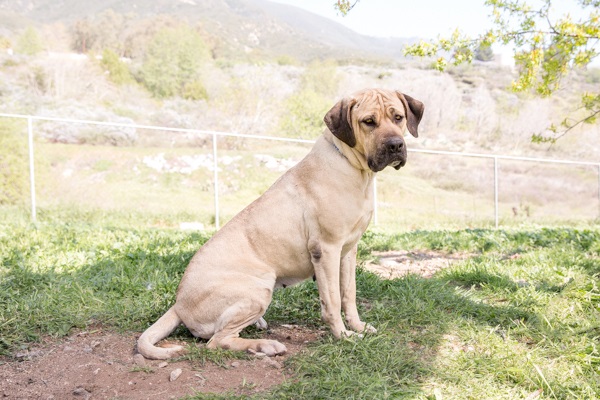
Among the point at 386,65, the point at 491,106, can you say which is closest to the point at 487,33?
the point at 491,106

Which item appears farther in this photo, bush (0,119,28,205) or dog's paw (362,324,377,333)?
bush (0,119,28,205)

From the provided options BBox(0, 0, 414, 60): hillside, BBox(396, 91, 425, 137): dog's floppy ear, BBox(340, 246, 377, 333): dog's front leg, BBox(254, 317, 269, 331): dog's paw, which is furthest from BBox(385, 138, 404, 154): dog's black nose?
BBox(0, 0, 414, 60): hillside

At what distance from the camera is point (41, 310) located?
3838 mm

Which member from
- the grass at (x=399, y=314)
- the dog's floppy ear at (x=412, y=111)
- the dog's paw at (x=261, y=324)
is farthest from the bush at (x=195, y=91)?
the dog's floppy ear at (x=412, y=111)

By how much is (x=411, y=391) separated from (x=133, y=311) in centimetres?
219

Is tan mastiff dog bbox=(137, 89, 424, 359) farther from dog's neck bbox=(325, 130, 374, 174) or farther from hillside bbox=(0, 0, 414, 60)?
hillside bbox=(0, 0, 414, 60)

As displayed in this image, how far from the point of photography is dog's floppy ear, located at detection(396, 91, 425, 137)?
3523 millimetres

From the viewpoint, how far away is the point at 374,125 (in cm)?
332

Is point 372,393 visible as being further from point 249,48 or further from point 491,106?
point 249,48

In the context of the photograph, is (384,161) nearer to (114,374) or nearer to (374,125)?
(374,125)

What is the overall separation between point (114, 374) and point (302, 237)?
1414 millimetres

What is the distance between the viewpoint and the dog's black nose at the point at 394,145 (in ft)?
10.4

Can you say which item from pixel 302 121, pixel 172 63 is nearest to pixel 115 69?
pixel 172 63

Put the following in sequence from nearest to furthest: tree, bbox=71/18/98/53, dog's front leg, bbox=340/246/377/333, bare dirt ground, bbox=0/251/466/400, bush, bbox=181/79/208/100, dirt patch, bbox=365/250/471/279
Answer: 1. bare dirt ground, bbox=0/251/466/400
2. dog's front leg, bbox=340/246/377/333
3. dirt patch, bbox=365/250/471/279
4. bush, bbox=181/79/208/100
5. tree, bbox=71/18/98/53
